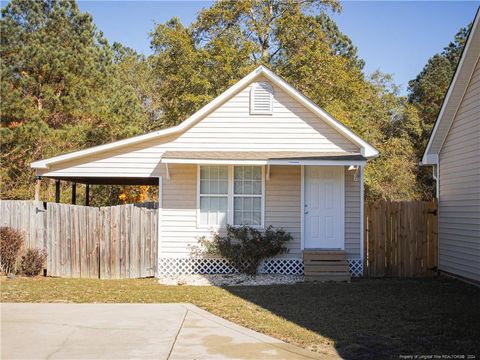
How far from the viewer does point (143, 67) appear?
38.9 metres

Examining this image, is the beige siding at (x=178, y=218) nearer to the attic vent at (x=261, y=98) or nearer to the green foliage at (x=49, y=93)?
the attic vent at (x=261, y=98)

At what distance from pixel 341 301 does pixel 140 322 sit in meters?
3.98

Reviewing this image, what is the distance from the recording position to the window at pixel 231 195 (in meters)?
14.3

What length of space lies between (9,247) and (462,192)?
10839 millimetres

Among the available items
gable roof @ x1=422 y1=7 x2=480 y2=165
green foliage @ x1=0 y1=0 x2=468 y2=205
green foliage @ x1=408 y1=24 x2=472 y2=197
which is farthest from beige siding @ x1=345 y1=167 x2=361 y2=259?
green foliage @ x1=408 y1=24 x2=472 y2=197

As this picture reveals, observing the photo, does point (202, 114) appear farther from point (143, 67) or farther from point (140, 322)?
point (143, 67)

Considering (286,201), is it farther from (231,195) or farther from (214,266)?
(214,266)

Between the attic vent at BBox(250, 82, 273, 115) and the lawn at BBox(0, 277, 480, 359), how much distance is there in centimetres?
467

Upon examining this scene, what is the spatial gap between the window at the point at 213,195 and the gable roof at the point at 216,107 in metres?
1.31

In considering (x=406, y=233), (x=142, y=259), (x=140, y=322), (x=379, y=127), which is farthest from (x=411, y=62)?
(x=140, y=322)

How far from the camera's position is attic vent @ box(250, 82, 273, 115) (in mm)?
14438

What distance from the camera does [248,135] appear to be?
47.3ft

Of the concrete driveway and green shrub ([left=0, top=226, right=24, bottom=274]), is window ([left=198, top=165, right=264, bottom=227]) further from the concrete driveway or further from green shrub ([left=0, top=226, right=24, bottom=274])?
the concrete driveway

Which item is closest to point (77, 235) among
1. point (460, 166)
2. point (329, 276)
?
point (329, 276)
